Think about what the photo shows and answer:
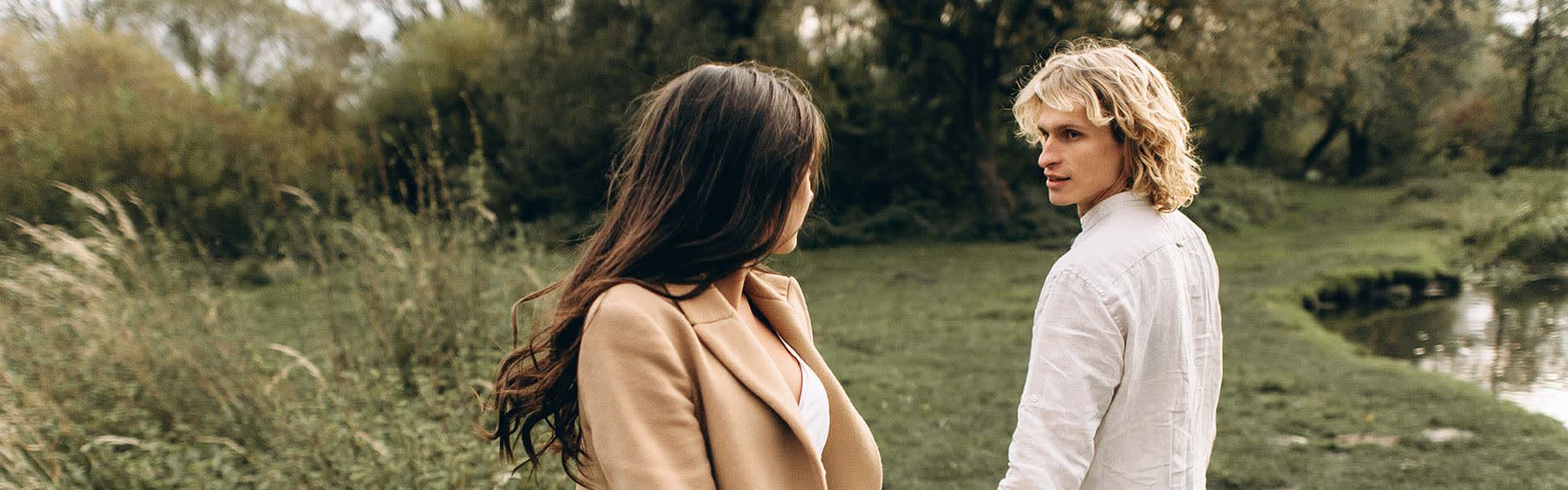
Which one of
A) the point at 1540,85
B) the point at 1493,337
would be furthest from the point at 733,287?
the point at 1540,85

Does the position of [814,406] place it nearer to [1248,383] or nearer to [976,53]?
[1248,383]

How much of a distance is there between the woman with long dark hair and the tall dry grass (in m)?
1.52

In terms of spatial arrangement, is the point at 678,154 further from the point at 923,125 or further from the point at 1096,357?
the point at 923,125

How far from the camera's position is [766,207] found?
1.48m

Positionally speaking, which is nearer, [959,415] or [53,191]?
[959,415]

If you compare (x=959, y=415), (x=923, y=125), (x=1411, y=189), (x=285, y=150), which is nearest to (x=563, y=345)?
(x=959, y=415)

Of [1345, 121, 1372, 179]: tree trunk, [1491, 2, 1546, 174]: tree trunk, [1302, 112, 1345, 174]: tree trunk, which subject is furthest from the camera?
[1345, 121, 1372, 179]: tree trunk

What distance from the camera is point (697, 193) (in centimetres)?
142

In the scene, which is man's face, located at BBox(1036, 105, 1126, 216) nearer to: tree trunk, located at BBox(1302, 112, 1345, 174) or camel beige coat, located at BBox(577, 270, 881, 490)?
camel beige coat, located at BBox(577, 270, 881, 490)

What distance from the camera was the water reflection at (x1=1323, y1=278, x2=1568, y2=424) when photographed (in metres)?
6.90

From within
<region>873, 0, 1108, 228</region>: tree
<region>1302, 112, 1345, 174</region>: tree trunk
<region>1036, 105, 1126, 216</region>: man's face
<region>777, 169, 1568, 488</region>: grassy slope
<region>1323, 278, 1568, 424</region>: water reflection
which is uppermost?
<region>873, 0, 1108, 228</region>: tree

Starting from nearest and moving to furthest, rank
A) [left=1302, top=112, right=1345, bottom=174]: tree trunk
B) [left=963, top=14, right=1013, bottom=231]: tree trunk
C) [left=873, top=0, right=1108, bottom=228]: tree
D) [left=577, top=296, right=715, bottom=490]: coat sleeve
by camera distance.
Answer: [left=577, top=296, right=715, bottom=490]: coat sleeve, [left=873, top=0, right=1108, bottom=228]: tree, [left=963, top=14, right=1013, bottom=231]: tree trunk, [left=1302, top=112, right=1345, bottom=174]: tree trunk

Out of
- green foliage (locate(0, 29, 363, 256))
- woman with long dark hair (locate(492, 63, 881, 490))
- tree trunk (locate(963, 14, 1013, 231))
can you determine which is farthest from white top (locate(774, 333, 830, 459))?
tree trunk (locate(963, 14, 1013, 231))

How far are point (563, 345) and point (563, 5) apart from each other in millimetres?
16229
